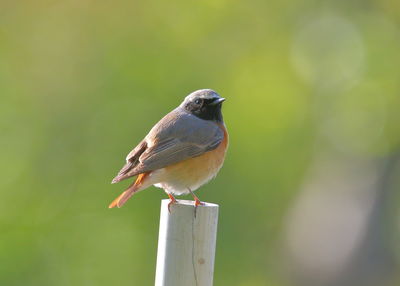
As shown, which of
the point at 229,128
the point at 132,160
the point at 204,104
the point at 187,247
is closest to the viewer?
the point at 187,247

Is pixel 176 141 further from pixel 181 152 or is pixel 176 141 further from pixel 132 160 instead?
pixel 132 160

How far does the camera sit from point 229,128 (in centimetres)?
1577

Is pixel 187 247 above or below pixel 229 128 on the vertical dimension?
below

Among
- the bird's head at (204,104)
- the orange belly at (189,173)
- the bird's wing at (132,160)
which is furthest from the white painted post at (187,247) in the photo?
the bird's head at (204,104)

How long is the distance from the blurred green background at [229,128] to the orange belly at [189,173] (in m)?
6.56

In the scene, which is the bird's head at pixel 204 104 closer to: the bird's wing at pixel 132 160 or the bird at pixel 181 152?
the bird at pixel 181 152

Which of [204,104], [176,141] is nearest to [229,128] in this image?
[204,104]

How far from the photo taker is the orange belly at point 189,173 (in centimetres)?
625

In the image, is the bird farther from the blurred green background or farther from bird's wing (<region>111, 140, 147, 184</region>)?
the blurred green background

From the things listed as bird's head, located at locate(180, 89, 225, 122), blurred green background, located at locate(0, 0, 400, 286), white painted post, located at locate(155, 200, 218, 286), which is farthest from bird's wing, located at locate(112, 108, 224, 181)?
blurred green background, located at locate(0, 0, 400, 286)

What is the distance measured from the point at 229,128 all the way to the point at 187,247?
36.8ft

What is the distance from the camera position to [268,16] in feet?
62.4

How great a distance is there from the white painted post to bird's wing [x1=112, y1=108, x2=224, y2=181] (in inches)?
47.5

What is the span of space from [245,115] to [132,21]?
3.64 m
